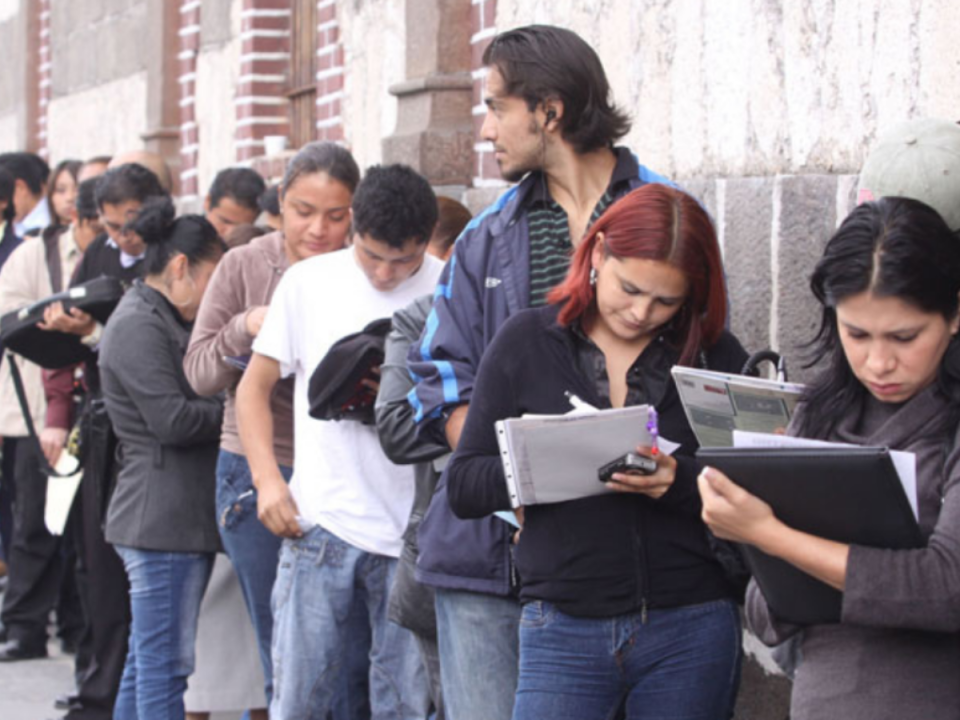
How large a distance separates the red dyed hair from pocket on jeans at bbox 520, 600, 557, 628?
55 centimetres

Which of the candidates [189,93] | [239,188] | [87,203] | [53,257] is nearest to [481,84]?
[239,188]

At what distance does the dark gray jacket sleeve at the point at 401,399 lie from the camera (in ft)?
14.5

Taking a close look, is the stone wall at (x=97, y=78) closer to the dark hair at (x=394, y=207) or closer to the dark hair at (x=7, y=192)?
the dark hair at (x=7, y=192)

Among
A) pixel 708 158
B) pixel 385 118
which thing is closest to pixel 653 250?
pixel 708 158

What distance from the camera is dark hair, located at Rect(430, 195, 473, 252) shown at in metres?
5.41

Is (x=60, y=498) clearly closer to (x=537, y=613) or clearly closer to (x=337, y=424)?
(x=337, y=424)

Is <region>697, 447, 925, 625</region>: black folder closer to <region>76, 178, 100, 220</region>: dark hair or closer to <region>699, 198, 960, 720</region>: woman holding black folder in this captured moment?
<region>699, 198, 960, 720</region>: woman holding black folder

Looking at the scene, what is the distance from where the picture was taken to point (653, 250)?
3666 millimetres

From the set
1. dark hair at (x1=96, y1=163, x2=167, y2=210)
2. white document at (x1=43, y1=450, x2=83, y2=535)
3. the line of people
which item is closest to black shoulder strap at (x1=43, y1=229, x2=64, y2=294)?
dark hair at (x1=96, y1=163, x2=167, y2=210)

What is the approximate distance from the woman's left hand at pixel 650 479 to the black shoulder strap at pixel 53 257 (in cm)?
516

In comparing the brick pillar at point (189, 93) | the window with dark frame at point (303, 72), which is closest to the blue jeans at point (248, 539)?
the window with dark frame at point (303, 72)

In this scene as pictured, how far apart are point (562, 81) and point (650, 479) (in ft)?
3.45

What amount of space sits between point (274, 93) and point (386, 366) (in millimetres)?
6770

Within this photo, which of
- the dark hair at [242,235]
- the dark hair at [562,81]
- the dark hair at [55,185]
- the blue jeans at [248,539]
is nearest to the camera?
the dark hair at [562,81]
